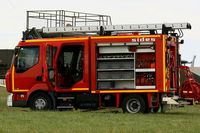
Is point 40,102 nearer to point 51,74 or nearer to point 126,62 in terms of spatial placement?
point 51,74

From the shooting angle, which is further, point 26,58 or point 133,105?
point 26,58

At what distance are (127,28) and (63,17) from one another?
12469mm

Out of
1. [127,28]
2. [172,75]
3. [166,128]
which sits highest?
[127,28]

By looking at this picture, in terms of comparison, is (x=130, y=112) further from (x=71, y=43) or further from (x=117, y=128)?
(x=117, y=128)

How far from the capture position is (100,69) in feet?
71.8

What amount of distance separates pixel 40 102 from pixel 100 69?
262 centimetres

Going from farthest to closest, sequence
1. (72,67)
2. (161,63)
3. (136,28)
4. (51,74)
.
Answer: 1. (72,67)
2. (51,74)
3. (136,28)
4. (161,63)

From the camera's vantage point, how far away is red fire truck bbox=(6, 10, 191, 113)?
21.4 m

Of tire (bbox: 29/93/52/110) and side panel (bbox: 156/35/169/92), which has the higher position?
side panel (bbox: 156/35/169/92)

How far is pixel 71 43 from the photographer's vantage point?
22.2 meters

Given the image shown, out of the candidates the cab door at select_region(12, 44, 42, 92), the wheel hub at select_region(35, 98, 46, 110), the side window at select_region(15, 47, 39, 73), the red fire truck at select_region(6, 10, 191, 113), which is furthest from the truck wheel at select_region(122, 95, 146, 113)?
the side window at select_region(15, 47, 39, 73)

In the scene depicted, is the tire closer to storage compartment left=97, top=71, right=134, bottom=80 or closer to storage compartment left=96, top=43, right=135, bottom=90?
storage compartment left=96, top=43, right=135, bottom=90

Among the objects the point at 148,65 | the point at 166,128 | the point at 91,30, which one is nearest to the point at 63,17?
the point at 91,30

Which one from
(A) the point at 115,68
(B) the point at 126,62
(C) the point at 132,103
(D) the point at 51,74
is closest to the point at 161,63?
(B) the point at 126,62
